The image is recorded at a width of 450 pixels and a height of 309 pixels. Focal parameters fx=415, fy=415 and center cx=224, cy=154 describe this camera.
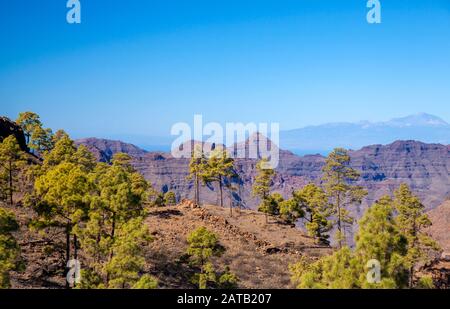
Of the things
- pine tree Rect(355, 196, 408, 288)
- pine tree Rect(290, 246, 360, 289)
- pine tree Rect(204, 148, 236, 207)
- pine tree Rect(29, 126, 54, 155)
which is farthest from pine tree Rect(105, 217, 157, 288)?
pine tree Rect(29, 126, 54, 155)

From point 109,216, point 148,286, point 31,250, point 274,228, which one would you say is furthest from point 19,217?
point 274,228

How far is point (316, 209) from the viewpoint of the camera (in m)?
59.7

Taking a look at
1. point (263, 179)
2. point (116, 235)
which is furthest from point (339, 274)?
point (263, 179)

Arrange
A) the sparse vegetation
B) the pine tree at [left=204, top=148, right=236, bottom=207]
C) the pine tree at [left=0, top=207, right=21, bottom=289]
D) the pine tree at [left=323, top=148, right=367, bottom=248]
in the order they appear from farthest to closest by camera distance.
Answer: the pine tree at [left=204, top=148, right=236, bottom=207], the pine tree at [left=323, top=148, right=367, bottom=248], the pine tree at [left=0, top=207, right=21, bottom=289], the sparse vegetation

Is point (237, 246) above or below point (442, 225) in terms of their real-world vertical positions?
above

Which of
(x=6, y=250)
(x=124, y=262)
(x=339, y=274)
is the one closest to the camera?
(x=339, y=274)

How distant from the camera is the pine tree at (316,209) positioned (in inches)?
2221

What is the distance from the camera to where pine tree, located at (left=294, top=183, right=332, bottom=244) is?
185 ft

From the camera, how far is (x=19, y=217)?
45.8 meters

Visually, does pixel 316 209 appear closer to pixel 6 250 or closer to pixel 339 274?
pixel 339 274

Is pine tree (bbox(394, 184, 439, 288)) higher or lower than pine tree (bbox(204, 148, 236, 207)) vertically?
lower

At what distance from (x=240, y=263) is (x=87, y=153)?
117 ft

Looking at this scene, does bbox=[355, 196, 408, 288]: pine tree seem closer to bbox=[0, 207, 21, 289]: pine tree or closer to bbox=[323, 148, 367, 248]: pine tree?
bbox=[0, 207, 21, 289]: pine tree

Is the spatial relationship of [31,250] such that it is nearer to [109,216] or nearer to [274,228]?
[109,216]
